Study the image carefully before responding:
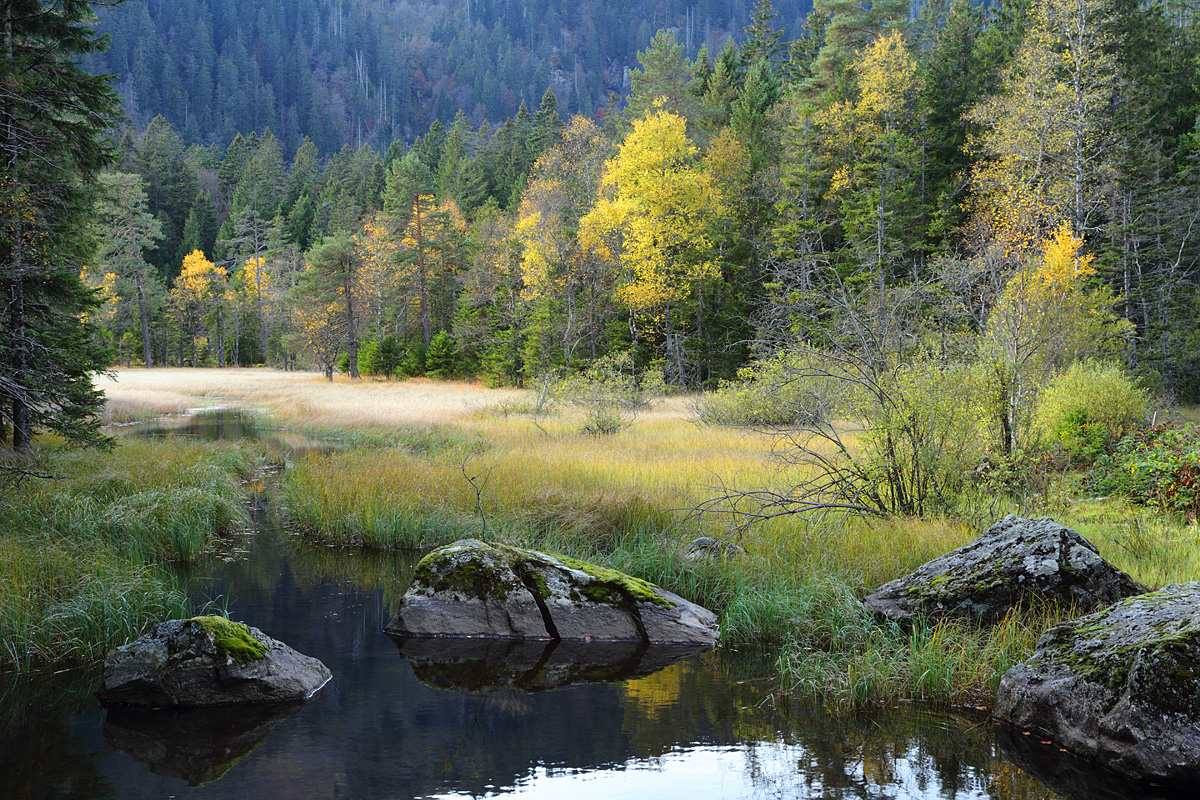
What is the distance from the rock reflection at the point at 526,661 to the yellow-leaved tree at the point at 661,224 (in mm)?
24453

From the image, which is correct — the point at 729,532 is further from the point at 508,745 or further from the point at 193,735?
the point at 193,735

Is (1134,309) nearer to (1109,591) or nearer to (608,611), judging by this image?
(1109,591)

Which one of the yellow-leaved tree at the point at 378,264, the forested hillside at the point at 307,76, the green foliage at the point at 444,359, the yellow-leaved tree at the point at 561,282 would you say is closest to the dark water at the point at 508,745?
the yellow-leaved tree at the point at 561,282

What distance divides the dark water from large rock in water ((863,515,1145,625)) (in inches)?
44.5

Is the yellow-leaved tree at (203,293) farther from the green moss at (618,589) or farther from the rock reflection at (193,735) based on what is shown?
the rock reflection at (193,735)

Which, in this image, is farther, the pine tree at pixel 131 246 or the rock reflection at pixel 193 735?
the pine tree at pixel 131 246

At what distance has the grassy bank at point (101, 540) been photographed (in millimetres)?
6668

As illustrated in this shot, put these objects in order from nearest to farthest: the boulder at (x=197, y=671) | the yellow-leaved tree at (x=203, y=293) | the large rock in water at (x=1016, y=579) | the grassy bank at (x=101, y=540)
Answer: the boulder at (x=197, y=671)
the large rock in water at (x=1016, y=579)
the grassy bank at (x=101, y=540)
the yellow-leaved tree at (x=203, y=293)

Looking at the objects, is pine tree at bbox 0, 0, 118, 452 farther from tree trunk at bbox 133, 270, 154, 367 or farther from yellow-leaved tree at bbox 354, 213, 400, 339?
tree trunk at bbox 133, 270, 154, 367

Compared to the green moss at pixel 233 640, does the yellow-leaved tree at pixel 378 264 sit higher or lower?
higher

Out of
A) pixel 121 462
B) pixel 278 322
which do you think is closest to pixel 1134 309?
pixel 121 462

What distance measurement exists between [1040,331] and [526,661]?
12.0 meters

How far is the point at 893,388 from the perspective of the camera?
29.2 feet

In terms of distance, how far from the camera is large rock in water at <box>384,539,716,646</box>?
293 inches
